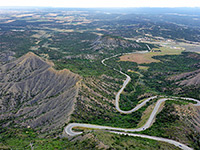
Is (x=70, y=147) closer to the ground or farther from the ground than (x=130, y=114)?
farther from the ground

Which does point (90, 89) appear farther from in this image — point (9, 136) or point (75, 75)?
point (9, 136)

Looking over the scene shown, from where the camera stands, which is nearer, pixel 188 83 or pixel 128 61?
pixel 188 83

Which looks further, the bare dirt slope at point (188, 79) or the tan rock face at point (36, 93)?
the bare dirt slope at point (188, 79)

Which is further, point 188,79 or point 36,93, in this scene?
point 188,79

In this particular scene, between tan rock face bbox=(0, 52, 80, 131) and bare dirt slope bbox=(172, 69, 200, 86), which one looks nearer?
tan rock face bbox=(0, 52, 80, 131)

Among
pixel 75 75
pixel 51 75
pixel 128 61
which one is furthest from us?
pixel 128 61

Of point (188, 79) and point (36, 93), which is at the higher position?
point (188, 79)

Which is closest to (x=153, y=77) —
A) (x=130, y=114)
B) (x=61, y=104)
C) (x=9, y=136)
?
(x=130, y=114)

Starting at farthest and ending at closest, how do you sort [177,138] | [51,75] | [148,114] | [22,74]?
[22,74], [51,75], [148,114], [177,138]
